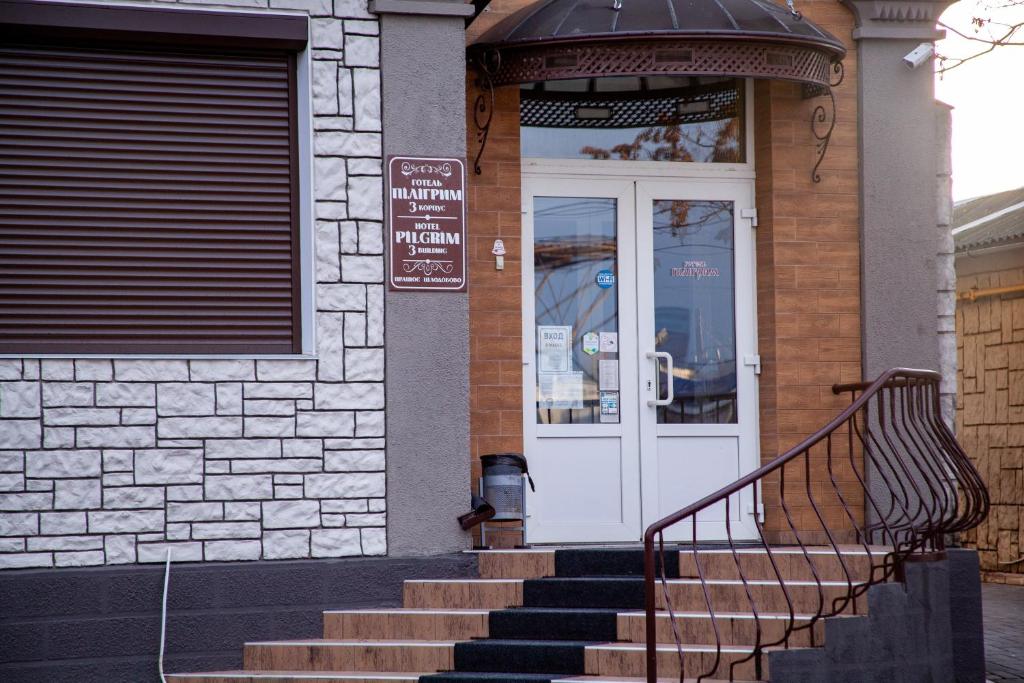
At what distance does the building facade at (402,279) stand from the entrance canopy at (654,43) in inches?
0.9

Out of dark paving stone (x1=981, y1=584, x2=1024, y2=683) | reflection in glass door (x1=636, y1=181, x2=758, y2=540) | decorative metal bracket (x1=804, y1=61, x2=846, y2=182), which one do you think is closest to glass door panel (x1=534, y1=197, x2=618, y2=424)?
reflection in glass door (x1=636, y1=181, x2=758, y2=540)

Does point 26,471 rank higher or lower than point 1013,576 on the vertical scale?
higher

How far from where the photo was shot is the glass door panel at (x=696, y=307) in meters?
7.36

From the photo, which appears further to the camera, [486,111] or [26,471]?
[486,111]

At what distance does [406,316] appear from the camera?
6473 mm

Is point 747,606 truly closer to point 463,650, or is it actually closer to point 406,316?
point 463,650

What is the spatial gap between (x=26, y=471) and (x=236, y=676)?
140 centimetres

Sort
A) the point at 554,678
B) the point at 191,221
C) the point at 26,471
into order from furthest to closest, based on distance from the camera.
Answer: the point at 191,221
the point at 26,471
the point at 554,678

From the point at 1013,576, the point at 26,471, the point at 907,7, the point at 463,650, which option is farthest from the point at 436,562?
the point at 1013,576

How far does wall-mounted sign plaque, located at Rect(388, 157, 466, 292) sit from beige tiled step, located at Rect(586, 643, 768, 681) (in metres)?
2.01

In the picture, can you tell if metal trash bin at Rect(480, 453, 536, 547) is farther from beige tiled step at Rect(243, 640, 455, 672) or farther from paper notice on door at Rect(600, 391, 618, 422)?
beige tiled step at Rect(243, 640, 455, 672)

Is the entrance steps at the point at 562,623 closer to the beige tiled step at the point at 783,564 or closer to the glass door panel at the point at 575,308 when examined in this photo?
the beige tiled step at the point at 783,564

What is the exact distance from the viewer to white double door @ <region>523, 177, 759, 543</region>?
7.18m

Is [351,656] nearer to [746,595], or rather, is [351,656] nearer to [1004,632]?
[746,595]
